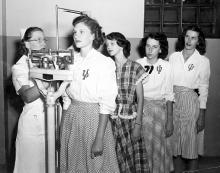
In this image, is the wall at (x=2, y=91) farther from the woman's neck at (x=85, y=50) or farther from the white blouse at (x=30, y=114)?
the woman's neck at (x=85, y=50)

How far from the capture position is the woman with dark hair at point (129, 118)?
205 cm

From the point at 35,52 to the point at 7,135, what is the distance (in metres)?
1.78

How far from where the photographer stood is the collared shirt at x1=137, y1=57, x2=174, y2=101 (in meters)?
2.28

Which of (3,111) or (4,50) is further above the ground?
(4,50)

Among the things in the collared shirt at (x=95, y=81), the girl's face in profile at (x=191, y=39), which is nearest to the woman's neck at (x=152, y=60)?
the girl's face in profile at (x=191, y=39)

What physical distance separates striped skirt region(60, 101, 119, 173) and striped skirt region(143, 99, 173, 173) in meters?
0.63

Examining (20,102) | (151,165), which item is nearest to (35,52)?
(151,165)

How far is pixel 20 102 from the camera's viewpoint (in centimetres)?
299

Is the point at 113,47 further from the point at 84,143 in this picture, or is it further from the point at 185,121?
the point at 185,121

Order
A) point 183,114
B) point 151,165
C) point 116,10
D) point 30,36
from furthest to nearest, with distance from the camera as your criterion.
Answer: point 116,10, point 183,114, point 151,165, point 30,36

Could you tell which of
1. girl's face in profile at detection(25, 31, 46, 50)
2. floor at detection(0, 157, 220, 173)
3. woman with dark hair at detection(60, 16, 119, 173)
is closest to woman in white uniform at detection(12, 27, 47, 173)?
girl's face in profile at detection(25, 31, 46, 50)

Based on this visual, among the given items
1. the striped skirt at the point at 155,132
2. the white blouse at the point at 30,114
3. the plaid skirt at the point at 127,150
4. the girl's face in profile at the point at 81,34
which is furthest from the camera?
the striped skirt at the point at 155,132

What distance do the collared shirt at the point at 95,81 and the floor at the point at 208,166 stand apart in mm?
1435

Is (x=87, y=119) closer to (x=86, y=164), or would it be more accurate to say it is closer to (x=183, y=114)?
(x=86, y=164)
